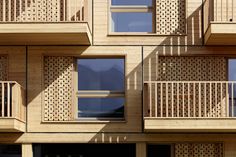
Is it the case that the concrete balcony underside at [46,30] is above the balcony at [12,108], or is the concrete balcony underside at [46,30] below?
above

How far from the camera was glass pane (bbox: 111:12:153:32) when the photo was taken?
44.4 feet

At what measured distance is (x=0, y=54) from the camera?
43.7 feet

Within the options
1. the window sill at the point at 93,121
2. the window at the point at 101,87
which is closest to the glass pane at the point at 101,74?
the window at the point at 101,87

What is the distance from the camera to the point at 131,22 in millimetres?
13594

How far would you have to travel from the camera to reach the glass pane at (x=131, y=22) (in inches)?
533

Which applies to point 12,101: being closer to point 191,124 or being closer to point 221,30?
point 191,124

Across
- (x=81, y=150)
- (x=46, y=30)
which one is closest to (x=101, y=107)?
(x=81, y=150)

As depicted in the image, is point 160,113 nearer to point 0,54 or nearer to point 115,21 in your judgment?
point 115,21

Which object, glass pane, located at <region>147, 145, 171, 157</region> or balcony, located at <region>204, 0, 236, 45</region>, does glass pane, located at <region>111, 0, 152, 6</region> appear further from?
glass pane, located at <region>147, 145, 171, 157</region>

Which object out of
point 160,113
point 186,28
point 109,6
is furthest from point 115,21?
point 160,113

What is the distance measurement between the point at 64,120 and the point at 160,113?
233 centimetres

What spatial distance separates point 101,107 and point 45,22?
254 cm

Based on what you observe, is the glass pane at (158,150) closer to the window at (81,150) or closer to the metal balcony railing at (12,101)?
the window at (81,150)

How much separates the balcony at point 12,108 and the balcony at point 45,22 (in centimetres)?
116
